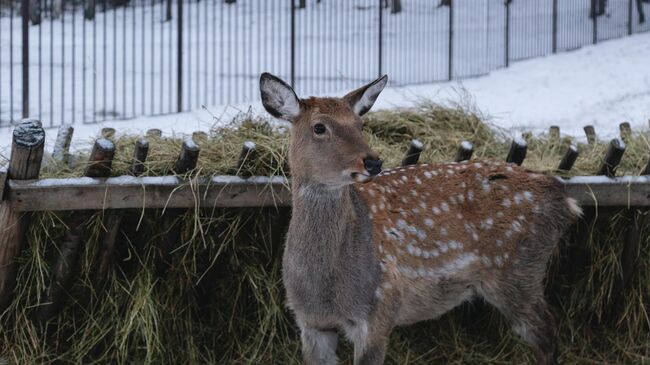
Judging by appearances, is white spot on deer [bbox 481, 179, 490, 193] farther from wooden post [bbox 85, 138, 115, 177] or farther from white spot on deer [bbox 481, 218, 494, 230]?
wooden post [bbox 85, 138, 115, 177]

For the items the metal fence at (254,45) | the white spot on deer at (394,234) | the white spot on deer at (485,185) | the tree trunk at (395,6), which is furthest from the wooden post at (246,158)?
the tree trunk at (395,6)

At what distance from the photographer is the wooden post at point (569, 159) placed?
6381 millimetres

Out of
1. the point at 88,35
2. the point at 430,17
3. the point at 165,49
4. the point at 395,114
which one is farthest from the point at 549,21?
the point at 395,114

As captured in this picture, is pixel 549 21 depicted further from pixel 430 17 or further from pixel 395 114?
pixel 395 114

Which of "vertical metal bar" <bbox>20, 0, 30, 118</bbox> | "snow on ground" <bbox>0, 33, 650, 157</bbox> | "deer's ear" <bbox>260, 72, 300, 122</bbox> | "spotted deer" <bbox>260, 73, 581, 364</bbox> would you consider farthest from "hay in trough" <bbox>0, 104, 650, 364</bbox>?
"vertical metal bar" <bbox>20, 0, 30, 118</bbox>

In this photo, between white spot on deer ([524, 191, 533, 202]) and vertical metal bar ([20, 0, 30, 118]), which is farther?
vertical metal bar ([20, 0, 30, 118])

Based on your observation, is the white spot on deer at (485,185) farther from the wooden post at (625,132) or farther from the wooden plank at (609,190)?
the wooden post at (625,132)

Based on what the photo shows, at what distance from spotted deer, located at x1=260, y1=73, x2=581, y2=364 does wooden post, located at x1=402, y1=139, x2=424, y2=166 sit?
1.28ft

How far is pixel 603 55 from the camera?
715 inches

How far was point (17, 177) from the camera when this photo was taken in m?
5.59

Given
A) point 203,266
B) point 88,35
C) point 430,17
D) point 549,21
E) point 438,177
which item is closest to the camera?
point 438,177

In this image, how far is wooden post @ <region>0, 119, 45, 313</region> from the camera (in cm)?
546

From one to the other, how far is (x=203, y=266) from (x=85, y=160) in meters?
1.00

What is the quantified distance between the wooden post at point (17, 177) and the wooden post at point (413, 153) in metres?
2.32
